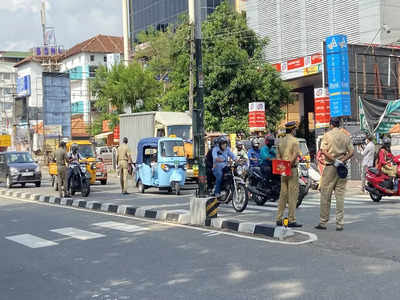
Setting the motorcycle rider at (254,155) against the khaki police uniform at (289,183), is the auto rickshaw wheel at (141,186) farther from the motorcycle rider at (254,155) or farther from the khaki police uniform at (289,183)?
the khaki police uniform at (289,183)

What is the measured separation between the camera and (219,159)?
41.4 ft

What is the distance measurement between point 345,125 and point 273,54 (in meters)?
14.8

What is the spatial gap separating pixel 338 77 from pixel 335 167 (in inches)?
562

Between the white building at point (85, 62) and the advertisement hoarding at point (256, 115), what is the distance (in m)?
52.2

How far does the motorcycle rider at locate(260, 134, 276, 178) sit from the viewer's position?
12531 millimetres

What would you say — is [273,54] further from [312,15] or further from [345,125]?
[345,125]

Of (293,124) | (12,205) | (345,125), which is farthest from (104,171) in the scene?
(293,124)

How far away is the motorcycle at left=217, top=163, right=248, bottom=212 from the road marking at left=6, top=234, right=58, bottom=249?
455cm

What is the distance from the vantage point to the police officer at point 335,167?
8.86 meters

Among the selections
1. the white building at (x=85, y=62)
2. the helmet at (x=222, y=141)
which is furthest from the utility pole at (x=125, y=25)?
the helmet at (x=222, y=141)

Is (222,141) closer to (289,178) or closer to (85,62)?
(289,178)

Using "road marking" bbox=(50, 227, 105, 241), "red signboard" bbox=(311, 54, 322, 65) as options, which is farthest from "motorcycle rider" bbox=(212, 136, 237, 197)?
"red signboard" bbox=(311, 54, 322, 65)

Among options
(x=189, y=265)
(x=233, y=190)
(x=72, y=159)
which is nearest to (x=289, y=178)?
(x=189, y=265)

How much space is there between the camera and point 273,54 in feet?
122
